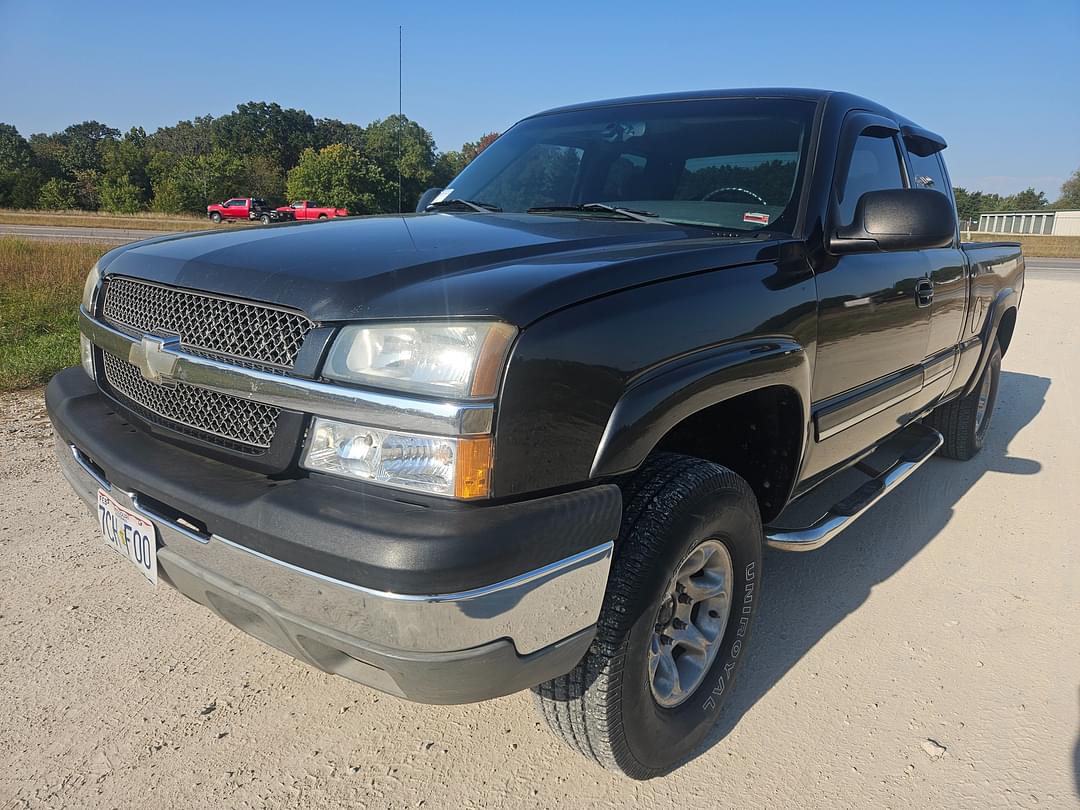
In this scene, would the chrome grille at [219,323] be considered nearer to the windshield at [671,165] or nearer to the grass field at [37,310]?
the windshield at [671,165]

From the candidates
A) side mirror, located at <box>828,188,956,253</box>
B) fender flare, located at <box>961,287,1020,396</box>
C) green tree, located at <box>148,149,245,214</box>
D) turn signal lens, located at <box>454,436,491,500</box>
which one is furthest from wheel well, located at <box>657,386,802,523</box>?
green tree, located at <box>148,149,245,214</box>

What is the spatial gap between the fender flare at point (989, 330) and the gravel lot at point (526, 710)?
136 centimetres

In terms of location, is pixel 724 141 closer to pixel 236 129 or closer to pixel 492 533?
pixel 492 533

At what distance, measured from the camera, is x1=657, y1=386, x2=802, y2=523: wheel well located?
7.54 ft

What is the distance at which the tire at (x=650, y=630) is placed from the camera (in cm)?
172

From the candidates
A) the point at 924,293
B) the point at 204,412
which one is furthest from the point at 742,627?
the point at 924,293

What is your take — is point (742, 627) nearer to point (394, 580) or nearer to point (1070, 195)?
point (394, 580)

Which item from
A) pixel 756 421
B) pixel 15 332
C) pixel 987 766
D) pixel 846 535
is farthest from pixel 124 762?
pixel 15 332

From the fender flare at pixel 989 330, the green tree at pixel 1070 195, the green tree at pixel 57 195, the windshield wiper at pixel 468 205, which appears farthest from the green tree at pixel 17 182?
the green tree at pixel 1070 195

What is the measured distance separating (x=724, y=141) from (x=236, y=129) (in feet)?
294

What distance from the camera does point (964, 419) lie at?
184 inches

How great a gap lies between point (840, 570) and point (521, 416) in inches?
94.4

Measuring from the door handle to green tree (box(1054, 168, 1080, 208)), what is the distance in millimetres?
109254

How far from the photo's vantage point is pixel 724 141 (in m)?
2.75
